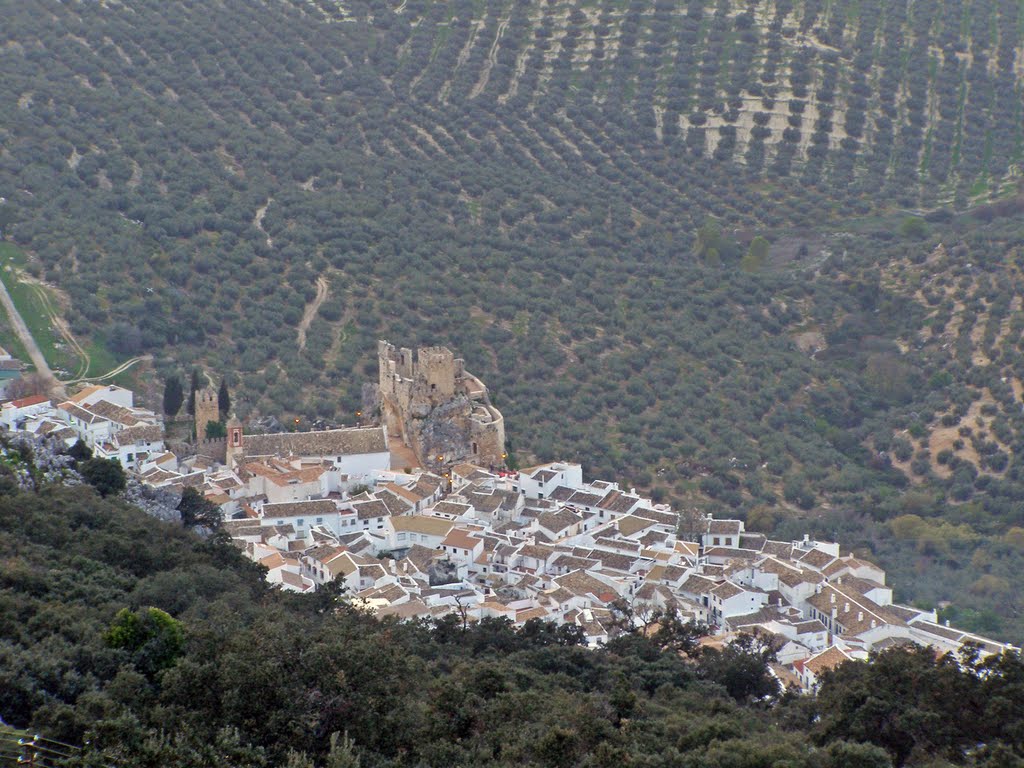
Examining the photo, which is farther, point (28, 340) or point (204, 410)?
point (28, 340)

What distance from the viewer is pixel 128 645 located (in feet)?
57.5

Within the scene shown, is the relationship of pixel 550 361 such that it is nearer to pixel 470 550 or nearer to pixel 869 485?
pixel 869 485

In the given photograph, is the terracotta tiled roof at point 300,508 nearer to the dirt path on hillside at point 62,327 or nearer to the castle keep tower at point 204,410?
the castle keep tower at point 204,410

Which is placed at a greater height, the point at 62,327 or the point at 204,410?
the point at 62,327

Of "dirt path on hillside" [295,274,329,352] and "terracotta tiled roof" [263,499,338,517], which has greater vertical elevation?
"dirt path on hillside" [295,274,329,352]

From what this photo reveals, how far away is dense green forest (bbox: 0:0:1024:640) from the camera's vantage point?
45.0 m

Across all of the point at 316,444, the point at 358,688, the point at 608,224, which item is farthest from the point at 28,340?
the point at 358,688

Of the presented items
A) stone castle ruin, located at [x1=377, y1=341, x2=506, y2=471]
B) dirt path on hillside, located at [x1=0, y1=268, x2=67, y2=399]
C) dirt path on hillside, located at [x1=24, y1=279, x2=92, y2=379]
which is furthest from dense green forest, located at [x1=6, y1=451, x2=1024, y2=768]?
dirt path on hillside, located at [x1=24, y1=279, x2=92, y2=379]

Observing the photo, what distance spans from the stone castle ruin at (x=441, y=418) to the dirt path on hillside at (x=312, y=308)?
34.8 feet

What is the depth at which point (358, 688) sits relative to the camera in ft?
54.2

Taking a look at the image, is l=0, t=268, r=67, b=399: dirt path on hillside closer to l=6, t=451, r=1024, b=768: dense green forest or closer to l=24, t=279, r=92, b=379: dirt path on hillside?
l=24, t=279, r=92, b=379: dirt path on hillside

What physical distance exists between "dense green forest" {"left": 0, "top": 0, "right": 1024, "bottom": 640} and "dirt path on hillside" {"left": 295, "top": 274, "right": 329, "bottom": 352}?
18 centimetres

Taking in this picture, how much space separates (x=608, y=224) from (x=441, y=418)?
24.8 meters

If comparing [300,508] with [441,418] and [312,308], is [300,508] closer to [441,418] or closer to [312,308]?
[441,418]
